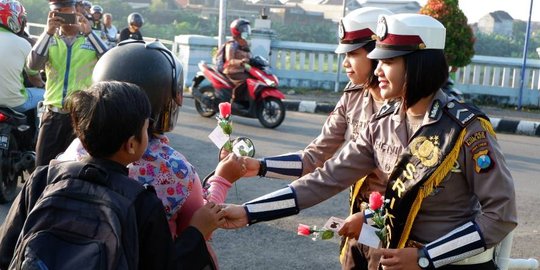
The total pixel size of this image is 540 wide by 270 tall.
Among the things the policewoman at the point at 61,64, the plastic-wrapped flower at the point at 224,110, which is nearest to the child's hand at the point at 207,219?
the plastic-wrapped flower at the point at 224,110

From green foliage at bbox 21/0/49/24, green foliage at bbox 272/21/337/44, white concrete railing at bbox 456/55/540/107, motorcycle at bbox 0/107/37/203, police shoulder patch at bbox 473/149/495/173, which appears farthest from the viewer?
green foliage at bbox 21/0/49/24

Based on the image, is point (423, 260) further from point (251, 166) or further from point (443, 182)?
point (251, 166)

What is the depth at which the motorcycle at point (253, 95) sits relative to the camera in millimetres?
12031

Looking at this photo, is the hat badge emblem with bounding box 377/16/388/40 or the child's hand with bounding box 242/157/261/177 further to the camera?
the child's hand with bounding box 242/157/261/177

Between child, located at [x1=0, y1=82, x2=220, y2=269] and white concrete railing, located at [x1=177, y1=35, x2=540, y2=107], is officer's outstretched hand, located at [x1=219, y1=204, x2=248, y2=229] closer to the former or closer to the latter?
child, located at [x1=0, y1=82, x2=220, y2=269]

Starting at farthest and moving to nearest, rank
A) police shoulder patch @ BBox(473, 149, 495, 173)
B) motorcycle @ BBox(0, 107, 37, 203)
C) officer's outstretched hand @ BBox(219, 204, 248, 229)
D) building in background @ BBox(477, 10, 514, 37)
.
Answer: building in background @ BBox(477, 10, 514, 37)
motorcycle @ BBox(0, 107, 37, 203)
officer's outstretched hand @ BBox(219, 204, 248, 229)
police shoulder patch @ BBox(473, 149, 495, 173)

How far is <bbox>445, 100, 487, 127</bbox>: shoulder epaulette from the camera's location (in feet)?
9.46

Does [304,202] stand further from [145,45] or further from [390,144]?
[145,45]

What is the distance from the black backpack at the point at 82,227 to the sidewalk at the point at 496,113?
1197 centimetres

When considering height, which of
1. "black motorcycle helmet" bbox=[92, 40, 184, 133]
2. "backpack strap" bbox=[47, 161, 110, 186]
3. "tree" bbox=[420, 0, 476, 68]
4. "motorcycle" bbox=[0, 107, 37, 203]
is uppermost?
"black motorcycle helmet" bbox=[92, 40, 184, 133]

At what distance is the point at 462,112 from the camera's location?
2916mm

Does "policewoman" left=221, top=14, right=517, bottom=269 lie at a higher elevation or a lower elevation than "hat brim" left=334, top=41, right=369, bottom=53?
lower

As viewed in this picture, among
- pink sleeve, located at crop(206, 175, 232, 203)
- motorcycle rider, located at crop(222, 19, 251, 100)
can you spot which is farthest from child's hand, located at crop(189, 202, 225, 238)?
motorcycle rider, located at crop(222, 19, 251, 100)

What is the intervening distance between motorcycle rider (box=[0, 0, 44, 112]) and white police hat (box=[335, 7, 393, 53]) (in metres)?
3.52
